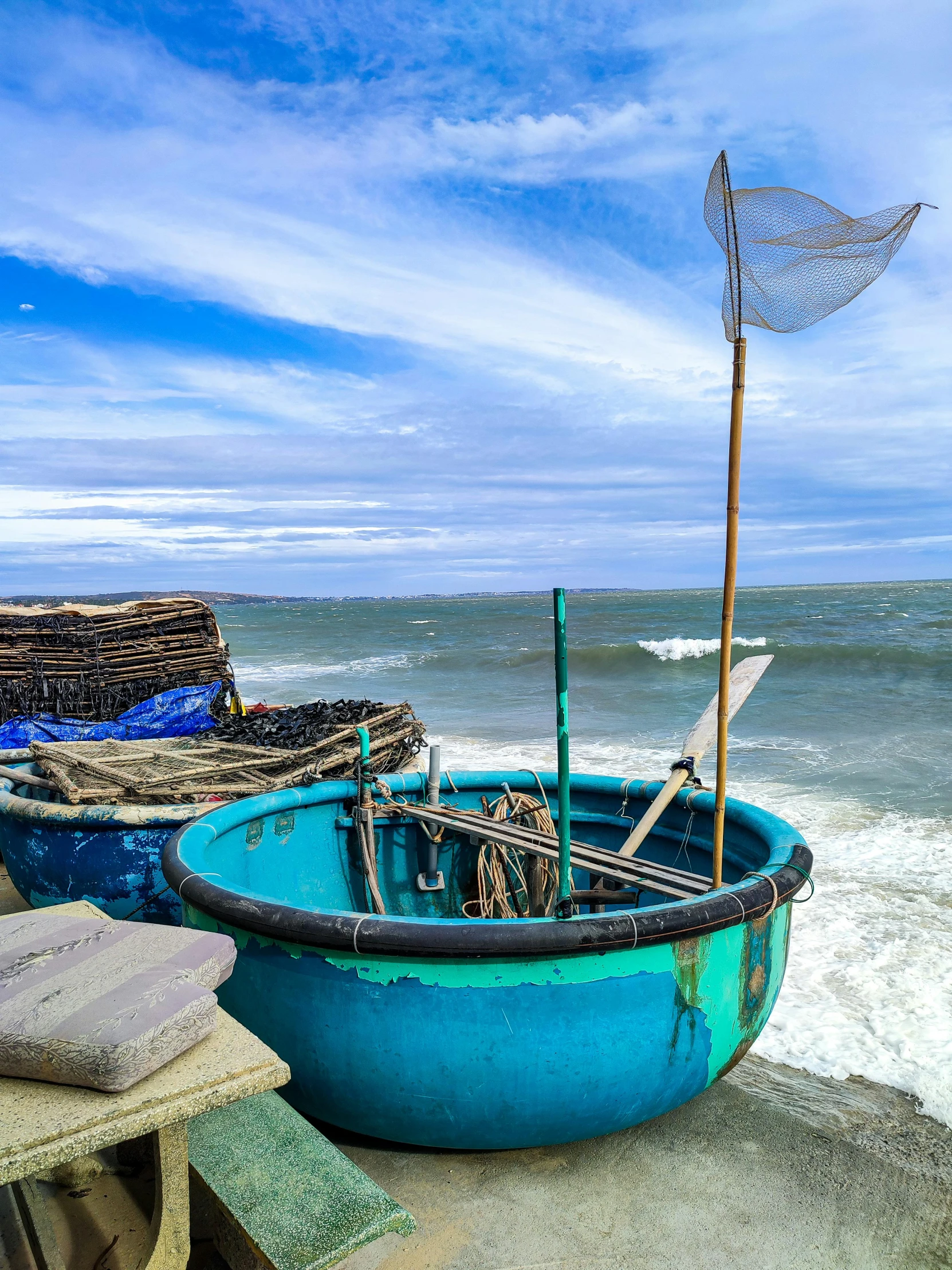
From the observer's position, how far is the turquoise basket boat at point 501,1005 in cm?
235

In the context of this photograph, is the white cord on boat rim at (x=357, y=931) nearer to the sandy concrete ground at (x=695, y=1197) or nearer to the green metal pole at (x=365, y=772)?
the sandy concrete ground at (x=695, y=1197)

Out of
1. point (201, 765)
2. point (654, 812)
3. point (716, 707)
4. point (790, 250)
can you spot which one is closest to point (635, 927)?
point (654, 812)

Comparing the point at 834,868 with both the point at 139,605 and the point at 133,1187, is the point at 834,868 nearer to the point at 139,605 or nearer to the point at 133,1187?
the point at 133,1187

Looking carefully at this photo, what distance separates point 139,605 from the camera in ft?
25.0

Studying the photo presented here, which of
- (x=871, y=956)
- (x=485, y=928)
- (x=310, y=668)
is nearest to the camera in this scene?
(x=485, y=928)

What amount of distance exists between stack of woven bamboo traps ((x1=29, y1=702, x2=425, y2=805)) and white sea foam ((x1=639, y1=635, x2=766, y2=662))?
21.8 meters

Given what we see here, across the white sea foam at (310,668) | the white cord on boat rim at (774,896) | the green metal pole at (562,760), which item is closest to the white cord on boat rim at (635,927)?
the green metal pole at (562,760)

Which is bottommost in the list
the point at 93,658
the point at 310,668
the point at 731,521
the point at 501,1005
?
the point at 310,668

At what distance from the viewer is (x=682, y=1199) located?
2.66 m

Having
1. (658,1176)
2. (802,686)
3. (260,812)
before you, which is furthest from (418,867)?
(802,686)

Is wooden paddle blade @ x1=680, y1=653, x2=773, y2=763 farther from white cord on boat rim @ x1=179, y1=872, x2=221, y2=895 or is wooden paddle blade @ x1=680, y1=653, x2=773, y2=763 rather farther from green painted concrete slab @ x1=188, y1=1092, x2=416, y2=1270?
green painted concrete slab @ x1=188, y1=1092, x2=416, y2=1270

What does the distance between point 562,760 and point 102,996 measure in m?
1.35

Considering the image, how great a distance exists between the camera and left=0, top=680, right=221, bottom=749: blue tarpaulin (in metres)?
6.43

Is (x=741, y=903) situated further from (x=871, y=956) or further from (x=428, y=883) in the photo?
(x=871, y=956)
